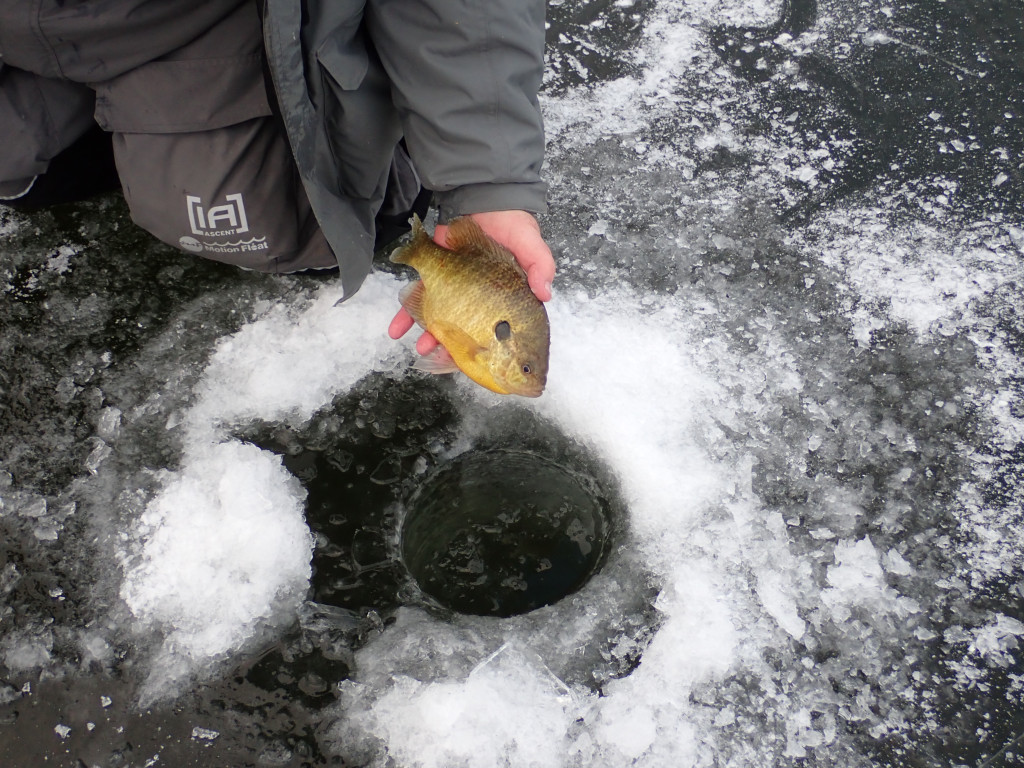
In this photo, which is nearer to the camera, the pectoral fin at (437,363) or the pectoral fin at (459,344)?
the pectoral fin at (459,344)

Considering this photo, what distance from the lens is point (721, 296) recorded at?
2.65 meters

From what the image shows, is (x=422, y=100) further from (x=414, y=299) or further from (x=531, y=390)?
(x=531, y=390)

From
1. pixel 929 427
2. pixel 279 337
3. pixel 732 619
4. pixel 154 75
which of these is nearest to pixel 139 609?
pixel 279 337

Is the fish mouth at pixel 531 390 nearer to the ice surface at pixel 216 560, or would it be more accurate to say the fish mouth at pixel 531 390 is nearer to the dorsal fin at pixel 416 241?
the dorsal fin at pixel 416 241

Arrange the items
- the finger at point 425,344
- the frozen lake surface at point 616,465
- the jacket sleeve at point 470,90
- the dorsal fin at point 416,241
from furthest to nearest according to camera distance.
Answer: the finger at point 425,344, the dorsal fin at point 416,241, the jacket sleeve at point 470,90, the frozen lake surface at point 616,465

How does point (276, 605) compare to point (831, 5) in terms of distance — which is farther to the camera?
point (831, 5)

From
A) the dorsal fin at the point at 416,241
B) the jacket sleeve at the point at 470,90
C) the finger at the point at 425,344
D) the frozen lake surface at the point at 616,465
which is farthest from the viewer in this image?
the finger at the point at 425,344

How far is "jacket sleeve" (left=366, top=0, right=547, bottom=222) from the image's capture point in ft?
6.59

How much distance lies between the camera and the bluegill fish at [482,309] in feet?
6.33

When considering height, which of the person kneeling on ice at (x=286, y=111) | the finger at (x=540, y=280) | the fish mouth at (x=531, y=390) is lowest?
the fish mouth at (x=531, y=390)

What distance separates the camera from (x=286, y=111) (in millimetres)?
1892

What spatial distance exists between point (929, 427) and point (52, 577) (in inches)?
99.9

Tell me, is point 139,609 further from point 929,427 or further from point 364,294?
point 929,427

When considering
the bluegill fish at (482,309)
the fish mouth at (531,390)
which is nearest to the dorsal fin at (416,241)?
the bluegill fish at (482,309)
